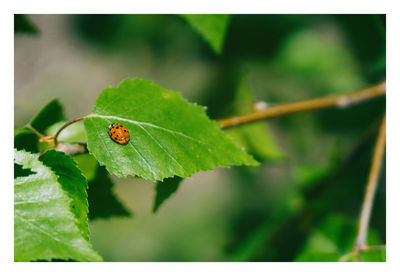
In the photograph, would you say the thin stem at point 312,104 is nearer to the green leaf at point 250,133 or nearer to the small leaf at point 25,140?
the green leaf at point 250,133

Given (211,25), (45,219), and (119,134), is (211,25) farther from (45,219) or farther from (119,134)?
(45,219)

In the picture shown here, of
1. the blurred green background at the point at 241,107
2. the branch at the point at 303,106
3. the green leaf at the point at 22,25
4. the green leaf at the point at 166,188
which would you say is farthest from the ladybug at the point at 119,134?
the blurred green background at the point at 241,107

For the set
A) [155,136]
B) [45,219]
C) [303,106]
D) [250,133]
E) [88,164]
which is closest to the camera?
[45,219]

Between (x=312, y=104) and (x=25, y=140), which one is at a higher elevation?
(x=312, y=104)

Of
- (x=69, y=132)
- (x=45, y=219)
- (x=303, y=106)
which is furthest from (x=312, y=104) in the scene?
(x=45, y=219)

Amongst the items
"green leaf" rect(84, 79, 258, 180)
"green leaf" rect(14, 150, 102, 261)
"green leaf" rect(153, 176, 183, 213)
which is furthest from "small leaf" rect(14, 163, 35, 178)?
"green leaf" rect(153, 176, 183, 213)

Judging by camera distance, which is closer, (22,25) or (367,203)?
(367,203)
